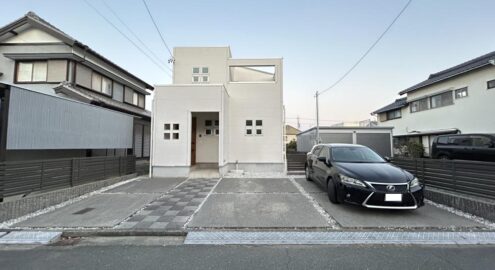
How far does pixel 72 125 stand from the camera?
19.8ft

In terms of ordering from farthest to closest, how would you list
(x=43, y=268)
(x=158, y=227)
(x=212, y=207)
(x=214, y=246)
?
(x=212, y=207) → (x=158, y=227) → (x=214, y=246) → (x=43, y=268)

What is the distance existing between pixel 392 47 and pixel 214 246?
10.5 meters

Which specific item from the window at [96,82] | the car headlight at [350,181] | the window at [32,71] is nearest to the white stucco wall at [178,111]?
the window at [96,82]

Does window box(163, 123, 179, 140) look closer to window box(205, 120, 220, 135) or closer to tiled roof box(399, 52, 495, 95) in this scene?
window box(205, 120, 220, 135)

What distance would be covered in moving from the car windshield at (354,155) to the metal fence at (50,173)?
7.01 m

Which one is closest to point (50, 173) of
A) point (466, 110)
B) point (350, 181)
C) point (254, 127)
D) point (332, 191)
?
point (332, 191)

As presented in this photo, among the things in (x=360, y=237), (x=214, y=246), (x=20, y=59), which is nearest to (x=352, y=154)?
(x=360, y=237)

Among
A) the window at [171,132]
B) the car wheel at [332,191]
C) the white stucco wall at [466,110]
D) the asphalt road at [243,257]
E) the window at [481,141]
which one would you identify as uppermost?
the white stucco wall at [466,110]

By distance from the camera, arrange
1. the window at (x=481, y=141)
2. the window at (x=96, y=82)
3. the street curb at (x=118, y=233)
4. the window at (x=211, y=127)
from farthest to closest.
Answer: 1. the window at (x=96, y=82)
2. the window at (x=211, y=127)
3. the window at (x=481, y=141)
4. the street curb at (x=118, y=233)

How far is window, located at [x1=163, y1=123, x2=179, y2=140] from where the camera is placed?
8484mm

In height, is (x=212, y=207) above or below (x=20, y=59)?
below

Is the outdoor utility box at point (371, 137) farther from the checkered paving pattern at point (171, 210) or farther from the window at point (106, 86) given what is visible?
the window at point (106, 86)

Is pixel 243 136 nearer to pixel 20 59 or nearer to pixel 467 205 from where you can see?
pixel 467 205

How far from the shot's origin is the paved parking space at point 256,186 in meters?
6.32
